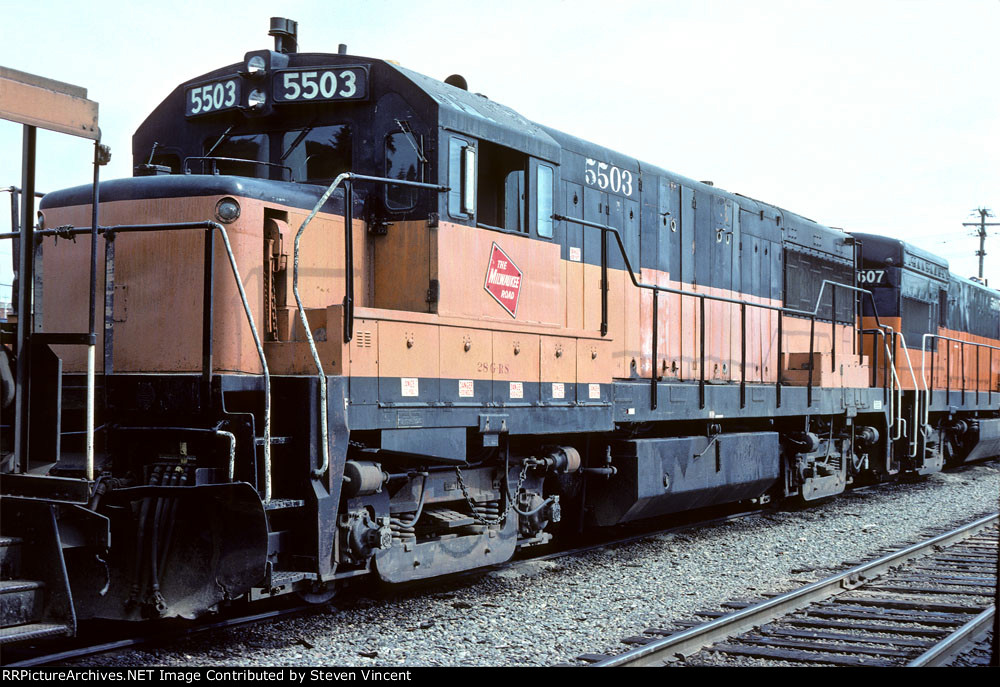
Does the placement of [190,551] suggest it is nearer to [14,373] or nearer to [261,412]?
[261,412]

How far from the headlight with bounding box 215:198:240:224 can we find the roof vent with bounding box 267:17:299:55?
1491 millimetres

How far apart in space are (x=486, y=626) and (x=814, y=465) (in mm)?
6970

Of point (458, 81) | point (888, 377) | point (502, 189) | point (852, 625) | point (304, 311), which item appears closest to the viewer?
point (304, 311)

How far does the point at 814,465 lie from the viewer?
11.7 metres

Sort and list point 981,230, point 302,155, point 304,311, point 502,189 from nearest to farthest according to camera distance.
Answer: point 304,311
point 302,155
point 502,189
point 981,230

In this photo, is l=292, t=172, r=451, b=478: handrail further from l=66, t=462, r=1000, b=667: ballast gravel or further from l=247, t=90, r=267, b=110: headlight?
l=247, t=90, r=267, b=110: headlight

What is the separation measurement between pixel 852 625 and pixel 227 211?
15.2 ft

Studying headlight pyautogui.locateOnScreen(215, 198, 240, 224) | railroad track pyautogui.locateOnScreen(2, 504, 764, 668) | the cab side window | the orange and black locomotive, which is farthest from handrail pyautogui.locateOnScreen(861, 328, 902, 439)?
headlight pyautogui.locateOnScreen(215, 198, 240, 224)

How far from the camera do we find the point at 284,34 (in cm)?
659

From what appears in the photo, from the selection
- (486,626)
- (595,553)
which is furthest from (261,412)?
(595,553)

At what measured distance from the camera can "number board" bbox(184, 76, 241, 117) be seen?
649cm

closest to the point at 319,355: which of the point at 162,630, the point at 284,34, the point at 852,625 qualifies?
the point at 162,630
